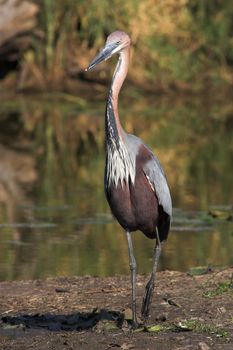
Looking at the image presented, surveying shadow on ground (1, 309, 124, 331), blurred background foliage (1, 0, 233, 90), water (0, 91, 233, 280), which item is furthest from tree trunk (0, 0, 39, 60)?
shadow on ground (1, 309, 124, 331)

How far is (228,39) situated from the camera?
86.8 feet

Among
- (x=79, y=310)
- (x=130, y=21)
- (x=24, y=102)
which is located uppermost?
(x=130, y=21)

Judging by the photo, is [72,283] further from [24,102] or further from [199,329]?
[24,102]

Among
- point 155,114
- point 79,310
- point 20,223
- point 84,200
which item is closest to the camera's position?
point 79,310

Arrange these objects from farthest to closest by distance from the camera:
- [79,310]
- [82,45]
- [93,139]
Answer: [82,45] → [93,139] → [79,310]

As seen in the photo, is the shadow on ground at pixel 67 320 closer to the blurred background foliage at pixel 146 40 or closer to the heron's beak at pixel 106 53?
the heron's beak at pixel 106 53

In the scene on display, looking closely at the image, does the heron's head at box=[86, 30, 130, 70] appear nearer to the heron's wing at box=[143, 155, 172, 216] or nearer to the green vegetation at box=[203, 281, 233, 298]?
the heron's wing at box=[143, 155, 172, 216]

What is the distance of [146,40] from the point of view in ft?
84.6

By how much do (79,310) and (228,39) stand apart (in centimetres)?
1928

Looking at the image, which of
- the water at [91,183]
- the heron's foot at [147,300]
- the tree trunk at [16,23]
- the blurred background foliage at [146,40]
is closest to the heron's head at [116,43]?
the heron's foot at [147,300]

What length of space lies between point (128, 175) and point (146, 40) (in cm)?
1902

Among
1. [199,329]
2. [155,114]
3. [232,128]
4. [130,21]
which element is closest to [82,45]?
[130,21]

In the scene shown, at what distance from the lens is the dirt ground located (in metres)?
6.73

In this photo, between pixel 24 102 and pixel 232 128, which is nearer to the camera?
pixel 232 128
